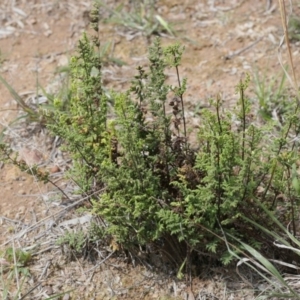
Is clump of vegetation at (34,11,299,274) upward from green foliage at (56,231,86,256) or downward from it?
upward

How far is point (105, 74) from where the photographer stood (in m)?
3.48

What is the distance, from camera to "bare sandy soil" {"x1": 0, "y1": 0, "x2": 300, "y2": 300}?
8.11 feet

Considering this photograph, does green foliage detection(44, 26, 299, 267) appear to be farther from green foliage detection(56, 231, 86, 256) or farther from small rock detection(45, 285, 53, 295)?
small rock detection(45, 285, 53, 295)

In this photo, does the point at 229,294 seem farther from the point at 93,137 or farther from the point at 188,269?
the point at 93,137

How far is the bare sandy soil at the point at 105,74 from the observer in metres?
2.47

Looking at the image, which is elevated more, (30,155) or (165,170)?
(165,170)

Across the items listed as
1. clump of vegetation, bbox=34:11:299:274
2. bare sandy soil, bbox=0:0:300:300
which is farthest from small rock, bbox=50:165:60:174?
clump of vegetation, bbox=34:11:299:274

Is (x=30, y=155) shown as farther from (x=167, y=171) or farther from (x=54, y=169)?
(x=167, y=171)

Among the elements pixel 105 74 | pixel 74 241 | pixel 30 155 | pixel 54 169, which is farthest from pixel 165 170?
pixel 105 74

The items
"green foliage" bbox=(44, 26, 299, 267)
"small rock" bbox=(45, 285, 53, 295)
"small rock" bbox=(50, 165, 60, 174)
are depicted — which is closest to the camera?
"green foliage" bbox=(44, 26, 299, 267)

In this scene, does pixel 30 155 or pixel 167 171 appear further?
pixel 30 155

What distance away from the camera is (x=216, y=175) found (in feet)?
6.97

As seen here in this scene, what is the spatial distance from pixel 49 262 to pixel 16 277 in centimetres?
15

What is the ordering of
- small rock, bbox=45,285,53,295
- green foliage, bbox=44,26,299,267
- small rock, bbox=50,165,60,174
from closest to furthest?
1. green foliage, bbox=44,26,299,267
2. small rock, bbox=45,285,53,295
3. small rock, bbox=50,165,60,174
